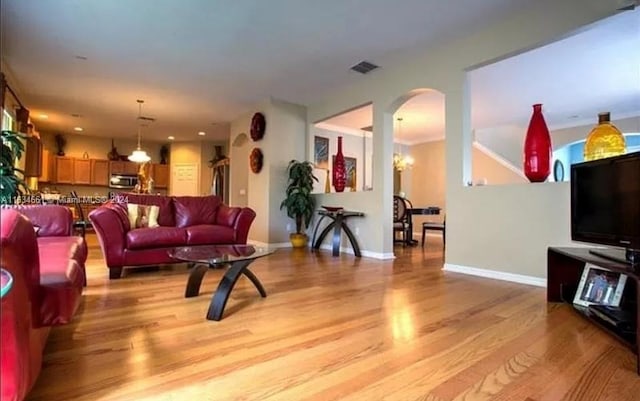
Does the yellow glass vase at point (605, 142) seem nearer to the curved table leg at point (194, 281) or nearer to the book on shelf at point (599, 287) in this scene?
the book on shelf at point (599, 287)

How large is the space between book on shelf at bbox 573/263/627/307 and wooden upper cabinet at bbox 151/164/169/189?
10.6 metres

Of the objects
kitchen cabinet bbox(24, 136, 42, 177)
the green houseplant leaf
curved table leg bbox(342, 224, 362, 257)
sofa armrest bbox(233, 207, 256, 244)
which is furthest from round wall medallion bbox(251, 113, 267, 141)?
kitchen cabinet bbox(24, 136, 42, 177)

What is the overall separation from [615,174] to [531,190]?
1151 mm

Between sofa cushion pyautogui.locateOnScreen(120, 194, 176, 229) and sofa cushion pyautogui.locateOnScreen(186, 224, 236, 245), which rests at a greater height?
sofa cushion pyautogui.locateOnScreen(120, 194, 176, 229)

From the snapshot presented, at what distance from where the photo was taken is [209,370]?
159 centimetres

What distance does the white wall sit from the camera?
3.28 meters

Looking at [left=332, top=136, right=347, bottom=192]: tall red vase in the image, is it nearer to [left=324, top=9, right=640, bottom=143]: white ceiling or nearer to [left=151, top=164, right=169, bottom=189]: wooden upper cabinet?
[left=324, top=9, right=640, bottom=143]: white ceiling

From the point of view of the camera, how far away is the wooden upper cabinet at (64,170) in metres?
9.35

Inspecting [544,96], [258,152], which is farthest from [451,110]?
[258,152]

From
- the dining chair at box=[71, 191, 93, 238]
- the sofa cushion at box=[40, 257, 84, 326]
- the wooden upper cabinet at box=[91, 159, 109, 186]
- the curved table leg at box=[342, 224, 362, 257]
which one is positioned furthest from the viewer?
the wooden upper cabinet at box=[91, 159, 109, 186]

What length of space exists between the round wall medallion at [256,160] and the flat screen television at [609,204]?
4.86 meters

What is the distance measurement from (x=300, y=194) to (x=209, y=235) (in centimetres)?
230

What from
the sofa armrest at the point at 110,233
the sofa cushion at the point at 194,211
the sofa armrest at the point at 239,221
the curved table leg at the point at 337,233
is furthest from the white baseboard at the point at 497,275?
the sofa armrest at the point at 110,233

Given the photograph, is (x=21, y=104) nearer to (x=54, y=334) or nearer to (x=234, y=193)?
(x=234, y=193)
